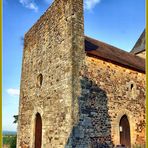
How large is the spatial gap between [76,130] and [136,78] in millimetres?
5195

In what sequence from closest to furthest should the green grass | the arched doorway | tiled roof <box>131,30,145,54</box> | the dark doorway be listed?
the arched doorway, the dark doorway, the green grass, tiled roof <box>131,30,145,54</box>

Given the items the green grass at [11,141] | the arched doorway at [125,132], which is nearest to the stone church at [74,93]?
the arched doorway at [125,132]

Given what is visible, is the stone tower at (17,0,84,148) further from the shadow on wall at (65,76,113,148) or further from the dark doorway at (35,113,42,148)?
the shadow on wall at (65,76,113,148)

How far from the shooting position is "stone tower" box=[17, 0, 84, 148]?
867cm

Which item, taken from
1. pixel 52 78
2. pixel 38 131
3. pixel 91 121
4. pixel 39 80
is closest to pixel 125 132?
pixel 91 121

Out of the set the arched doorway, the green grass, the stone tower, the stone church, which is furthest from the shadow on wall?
the green grass

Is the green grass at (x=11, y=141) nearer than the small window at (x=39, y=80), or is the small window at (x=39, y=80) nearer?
the small window at (x=39, y=80)

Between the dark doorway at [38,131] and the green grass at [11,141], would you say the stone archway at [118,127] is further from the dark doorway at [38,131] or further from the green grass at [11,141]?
the green grass at [11,141]

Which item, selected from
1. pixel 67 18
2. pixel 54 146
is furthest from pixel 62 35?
pixel 54 146

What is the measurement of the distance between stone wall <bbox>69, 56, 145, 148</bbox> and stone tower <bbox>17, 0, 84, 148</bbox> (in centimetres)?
51

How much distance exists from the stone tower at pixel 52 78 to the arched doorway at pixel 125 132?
3.33 meters

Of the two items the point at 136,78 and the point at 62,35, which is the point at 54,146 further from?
the point at 136,78

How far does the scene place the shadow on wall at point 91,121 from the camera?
324 inches

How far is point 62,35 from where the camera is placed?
9.77 meters
